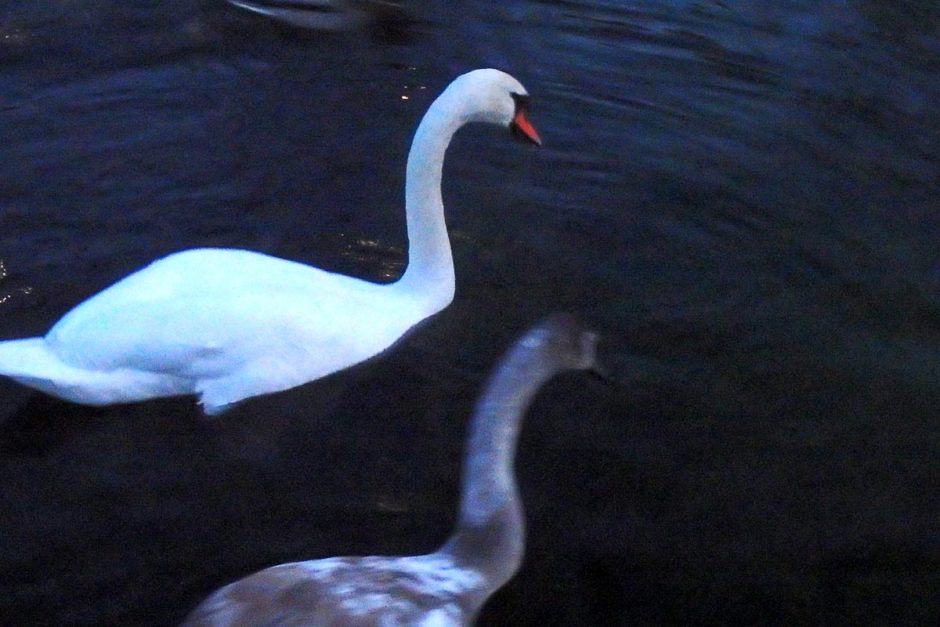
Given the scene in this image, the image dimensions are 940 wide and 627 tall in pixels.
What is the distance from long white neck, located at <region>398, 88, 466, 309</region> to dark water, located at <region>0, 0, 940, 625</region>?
18 centimetres

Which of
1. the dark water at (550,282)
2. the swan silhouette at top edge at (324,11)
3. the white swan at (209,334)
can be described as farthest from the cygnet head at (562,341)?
the swan silhouette at top edge at (324,11)

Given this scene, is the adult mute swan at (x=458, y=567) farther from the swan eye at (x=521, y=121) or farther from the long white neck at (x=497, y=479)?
the swan eye at (x=521, y=121)

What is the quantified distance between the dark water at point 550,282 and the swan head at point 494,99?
0.64 meters

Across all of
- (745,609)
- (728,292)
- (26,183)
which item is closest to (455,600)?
(745,609)

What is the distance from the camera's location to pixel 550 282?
17.7 ft

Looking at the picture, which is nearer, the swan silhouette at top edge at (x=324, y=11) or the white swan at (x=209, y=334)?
the white swan at (x=209, y=334)

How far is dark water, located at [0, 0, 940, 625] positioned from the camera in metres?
4.20

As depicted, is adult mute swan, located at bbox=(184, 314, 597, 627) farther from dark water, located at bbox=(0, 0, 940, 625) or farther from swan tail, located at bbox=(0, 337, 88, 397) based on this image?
swan tail, located at bbox=(0, 337, 88, 397)

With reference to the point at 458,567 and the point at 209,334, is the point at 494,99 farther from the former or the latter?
the point at 458,567

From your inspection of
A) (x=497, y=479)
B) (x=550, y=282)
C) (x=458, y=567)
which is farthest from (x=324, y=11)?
(x=458, y=567)

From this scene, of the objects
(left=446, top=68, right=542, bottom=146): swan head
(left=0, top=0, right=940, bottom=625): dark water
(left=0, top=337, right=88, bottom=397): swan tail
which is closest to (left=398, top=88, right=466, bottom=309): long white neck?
(left=446, top=68, right=542, bottom=146): swan head

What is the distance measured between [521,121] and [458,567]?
2.11m

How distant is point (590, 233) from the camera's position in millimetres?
5738

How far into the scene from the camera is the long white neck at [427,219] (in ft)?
16.4
